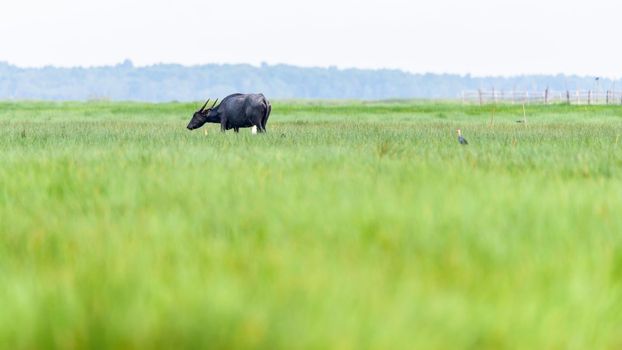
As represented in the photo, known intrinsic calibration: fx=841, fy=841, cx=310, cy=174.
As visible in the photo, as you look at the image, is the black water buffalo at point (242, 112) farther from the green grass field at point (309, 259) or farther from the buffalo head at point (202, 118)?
the green grass field at point (309, 259)

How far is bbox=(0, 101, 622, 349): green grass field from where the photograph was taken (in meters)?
3.03

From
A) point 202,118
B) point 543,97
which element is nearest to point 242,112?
point 202,118

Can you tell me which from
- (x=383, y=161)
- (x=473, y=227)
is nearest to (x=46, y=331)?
(x=473, y=227)

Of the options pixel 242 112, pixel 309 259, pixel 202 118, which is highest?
pixel 309 259

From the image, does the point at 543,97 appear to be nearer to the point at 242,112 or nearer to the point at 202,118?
the point at 202,118

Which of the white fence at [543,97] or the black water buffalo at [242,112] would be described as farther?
the white fence at [543,97]

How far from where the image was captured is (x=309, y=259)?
164 inches

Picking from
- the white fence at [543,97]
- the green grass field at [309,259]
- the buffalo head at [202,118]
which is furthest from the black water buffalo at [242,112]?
the white fence at [543,97]

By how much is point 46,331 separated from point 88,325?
6.0 inches

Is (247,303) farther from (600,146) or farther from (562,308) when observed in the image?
(600,146)

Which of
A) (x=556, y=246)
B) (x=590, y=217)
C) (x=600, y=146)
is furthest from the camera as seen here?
(x=600, y=146)

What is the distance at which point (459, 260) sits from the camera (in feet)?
14.5

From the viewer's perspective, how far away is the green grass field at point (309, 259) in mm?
3025

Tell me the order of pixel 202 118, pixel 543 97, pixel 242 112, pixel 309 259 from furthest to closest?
pixel 543 97 → pixel 202 118 → pixel 242 112 → pixel 309 259
